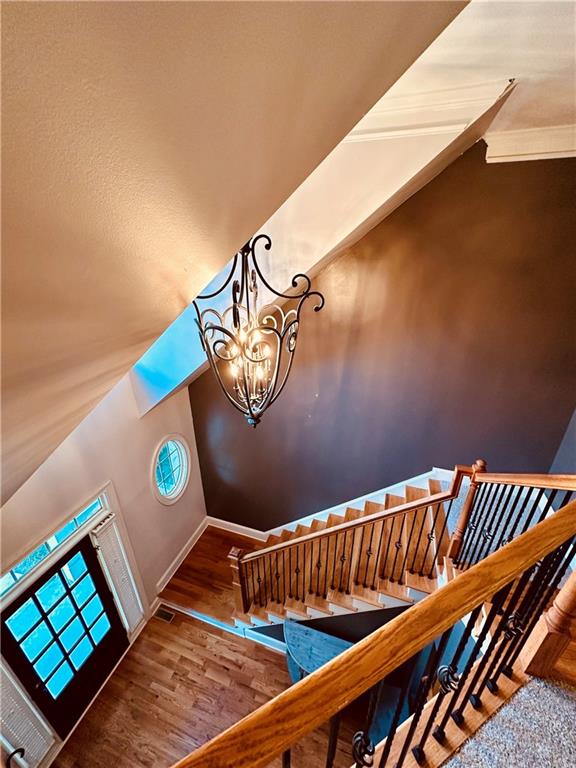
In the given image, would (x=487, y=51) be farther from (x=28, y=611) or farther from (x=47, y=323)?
(x=28, y=611)

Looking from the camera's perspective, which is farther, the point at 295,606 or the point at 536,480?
the point at 295,606

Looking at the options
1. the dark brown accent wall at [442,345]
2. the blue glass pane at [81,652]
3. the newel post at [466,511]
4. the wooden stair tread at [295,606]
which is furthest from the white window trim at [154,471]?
the newel post at [466,511]

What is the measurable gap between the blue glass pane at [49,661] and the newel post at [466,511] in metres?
3.57

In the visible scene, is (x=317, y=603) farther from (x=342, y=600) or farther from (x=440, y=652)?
(x=440, y=652)

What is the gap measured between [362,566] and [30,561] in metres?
3.00

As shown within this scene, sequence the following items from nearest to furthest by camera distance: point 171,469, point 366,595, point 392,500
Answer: point 366,595 → point 392,500 → point 171,469

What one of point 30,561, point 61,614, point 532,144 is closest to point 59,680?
point 61,614

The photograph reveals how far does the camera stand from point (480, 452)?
11.0 ft

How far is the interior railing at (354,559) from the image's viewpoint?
3.02m

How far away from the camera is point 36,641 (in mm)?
2672

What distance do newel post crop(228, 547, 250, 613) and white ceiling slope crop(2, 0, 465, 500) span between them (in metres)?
2.52

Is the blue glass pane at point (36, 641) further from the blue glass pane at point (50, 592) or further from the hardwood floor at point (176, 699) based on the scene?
the hardwood floor at point (176, 699)

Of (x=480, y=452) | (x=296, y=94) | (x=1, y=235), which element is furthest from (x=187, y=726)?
(x=296, y=94)

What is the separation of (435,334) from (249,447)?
106 inches
